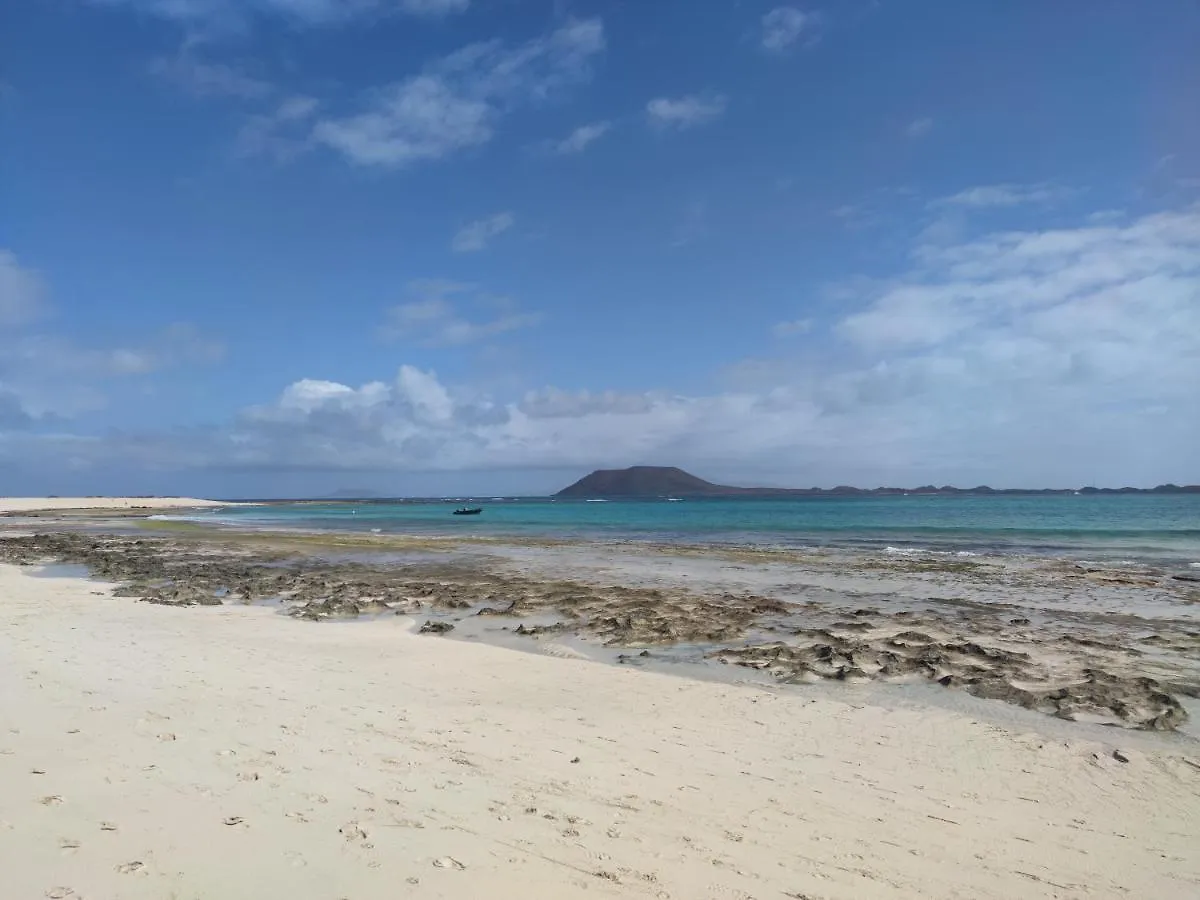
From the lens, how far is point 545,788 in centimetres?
611

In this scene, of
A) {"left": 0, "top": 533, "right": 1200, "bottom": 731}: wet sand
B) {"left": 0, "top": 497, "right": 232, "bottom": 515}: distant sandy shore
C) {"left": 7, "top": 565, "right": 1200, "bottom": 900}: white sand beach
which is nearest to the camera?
{"left": 7, "top": 565, "right": 1200, "bottom": 900}: white sand beach

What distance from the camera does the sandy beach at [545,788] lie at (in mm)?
4629

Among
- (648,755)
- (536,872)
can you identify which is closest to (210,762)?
(536,872)

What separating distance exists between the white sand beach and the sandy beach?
28mm

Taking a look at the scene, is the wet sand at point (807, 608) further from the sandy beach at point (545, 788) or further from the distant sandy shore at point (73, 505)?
the distant sandy shore at point (73, 505)

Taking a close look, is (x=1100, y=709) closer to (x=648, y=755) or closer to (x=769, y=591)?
(x=648, y=755)

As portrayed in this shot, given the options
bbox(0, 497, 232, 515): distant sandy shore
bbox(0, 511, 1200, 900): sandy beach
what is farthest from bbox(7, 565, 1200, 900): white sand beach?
bbox(0, 497, 232, 515): distant sandy shore

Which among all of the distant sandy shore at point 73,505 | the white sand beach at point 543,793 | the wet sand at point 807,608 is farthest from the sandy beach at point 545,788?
the distant sandy shore at point 73,505

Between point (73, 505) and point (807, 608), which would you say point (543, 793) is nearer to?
point (807, 608)

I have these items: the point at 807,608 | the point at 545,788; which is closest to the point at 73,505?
the point at 807,608

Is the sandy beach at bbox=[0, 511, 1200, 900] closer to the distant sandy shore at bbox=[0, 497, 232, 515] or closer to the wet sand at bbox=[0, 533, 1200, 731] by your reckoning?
the wet sand at bbox=[0, 533, 1200, 731]

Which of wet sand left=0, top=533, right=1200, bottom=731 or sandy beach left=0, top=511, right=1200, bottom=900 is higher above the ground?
sandy beach left=0, top=511, right=1200, bottom=900

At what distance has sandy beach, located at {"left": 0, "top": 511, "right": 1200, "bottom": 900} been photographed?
463 cm

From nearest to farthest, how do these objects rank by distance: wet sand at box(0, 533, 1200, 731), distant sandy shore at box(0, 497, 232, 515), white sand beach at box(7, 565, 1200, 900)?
white sand beach at box(7, 565, 1200, 900), wet sand at box(0, 533, 1200, 731), distant sandy shore at box(0, 497, 232, 515)
